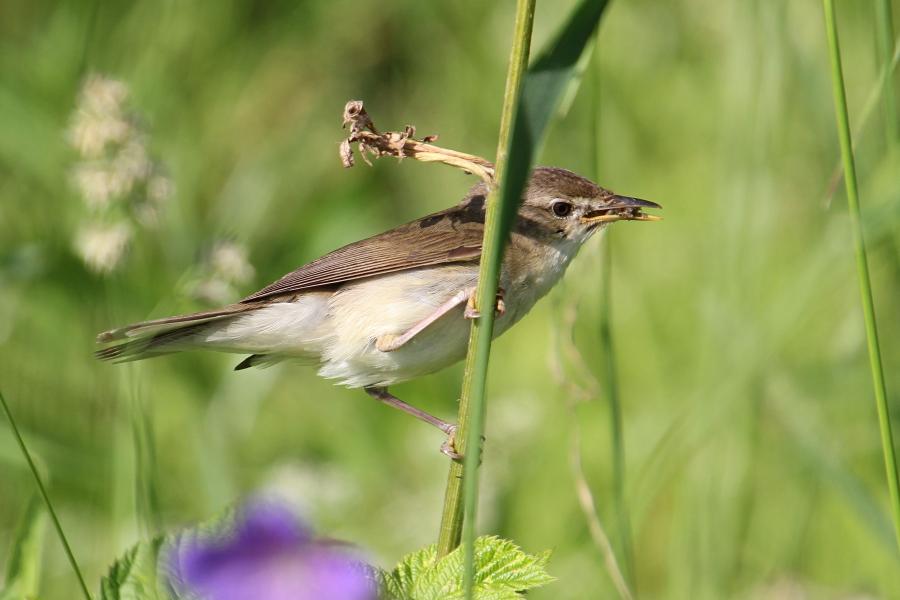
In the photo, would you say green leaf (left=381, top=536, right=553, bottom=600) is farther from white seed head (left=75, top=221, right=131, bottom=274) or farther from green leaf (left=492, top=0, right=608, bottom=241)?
Result: white seed head (left=75, top=221, right=131, bottom=274)

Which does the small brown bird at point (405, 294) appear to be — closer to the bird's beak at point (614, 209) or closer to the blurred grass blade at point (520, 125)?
the bird's beak at point (614, 209)

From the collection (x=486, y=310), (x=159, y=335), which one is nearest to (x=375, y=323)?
(x=159, y=335)

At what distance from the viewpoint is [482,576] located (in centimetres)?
189

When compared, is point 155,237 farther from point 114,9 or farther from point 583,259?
point 583,259

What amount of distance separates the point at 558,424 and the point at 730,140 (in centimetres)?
128

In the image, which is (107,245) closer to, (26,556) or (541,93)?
(26,556)

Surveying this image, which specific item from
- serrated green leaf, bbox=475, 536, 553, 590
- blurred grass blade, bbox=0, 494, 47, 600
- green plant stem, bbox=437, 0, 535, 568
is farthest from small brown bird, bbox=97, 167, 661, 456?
serrated green leaf, bbox=475, 536, 553, 590

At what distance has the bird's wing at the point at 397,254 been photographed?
3.28 m

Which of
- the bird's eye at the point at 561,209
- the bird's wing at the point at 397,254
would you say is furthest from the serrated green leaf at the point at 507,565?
the bird's eye at the point at 561,209

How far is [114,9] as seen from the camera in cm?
544

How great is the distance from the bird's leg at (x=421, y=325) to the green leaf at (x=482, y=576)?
116 centimetres

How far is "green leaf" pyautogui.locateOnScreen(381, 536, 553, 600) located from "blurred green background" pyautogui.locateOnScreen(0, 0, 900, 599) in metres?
0.79

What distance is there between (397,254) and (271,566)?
79.9 inches

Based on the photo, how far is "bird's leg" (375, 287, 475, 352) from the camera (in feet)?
9.96
